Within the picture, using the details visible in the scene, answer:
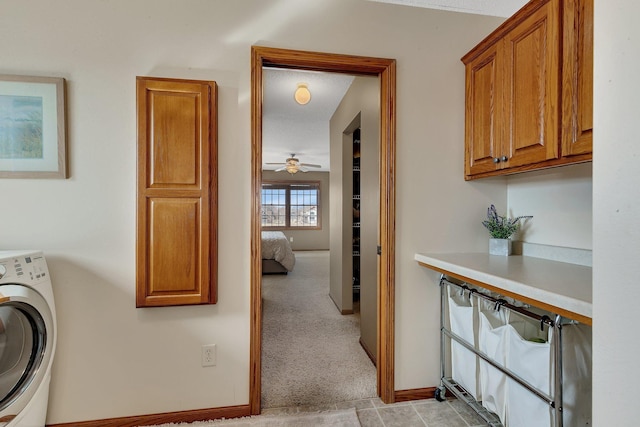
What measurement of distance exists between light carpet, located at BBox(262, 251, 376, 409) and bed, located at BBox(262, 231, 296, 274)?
1329mm

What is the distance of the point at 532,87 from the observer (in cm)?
147

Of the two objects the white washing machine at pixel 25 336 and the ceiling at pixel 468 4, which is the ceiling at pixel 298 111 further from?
the white washing machine at pixel 25 336

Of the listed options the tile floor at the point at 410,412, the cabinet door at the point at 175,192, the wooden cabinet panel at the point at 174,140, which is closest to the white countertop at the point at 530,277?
the tile floor at the point at 410,412

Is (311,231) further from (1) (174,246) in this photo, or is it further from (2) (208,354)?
(1) (174,246)

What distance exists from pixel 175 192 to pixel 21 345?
3.11 feet

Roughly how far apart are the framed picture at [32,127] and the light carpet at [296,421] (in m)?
1.53

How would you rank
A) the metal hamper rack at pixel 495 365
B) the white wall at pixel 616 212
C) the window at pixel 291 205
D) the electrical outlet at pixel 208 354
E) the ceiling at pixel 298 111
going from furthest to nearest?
the window at pixel 291 205, the ceiling at pixel 298 111, the electrical outlet at pixel 208 354, the metal hamper rack at pixel 495 365, the white wall at pixel 616 212

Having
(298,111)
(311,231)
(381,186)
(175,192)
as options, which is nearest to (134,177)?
(175,192)

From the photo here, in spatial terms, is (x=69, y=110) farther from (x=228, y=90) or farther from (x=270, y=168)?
(x=270, y=168)

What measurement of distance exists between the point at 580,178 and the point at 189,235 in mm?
2118

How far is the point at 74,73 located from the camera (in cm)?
165

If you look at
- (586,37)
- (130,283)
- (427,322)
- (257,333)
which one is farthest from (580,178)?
(130,283)

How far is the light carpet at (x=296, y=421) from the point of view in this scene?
5.64ft

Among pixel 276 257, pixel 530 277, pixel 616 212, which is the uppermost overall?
pixel 616 212
